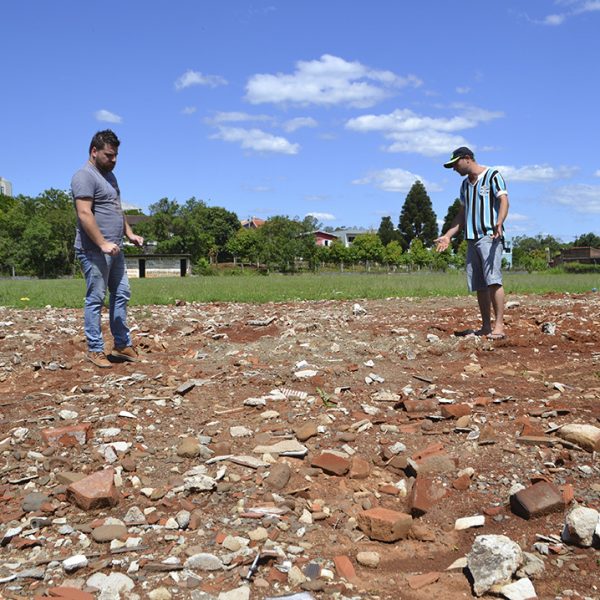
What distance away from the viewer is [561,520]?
271 centimetres

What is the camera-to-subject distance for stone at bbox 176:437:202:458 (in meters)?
3.38

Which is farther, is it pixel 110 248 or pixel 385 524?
pixel 110 248

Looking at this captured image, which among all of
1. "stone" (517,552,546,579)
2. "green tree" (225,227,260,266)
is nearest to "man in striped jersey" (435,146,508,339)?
"stone" (517,552,546,579)

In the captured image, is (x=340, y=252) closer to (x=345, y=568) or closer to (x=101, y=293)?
(x=101, y=293)

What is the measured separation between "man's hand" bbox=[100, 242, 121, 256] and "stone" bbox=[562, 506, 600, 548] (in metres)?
4.24

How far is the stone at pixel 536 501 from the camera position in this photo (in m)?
2.75

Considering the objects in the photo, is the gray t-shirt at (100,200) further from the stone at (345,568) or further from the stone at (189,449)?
the stone at (345,568)

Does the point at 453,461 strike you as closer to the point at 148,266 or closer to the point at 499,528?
the point at 499,528

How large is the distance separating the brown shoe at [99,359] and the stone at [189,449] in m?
2.15

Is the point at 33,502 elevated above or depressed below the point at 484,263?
below

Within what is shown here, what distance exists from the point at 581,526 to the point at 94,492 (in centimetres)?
215

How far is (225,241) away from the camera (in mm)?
92938

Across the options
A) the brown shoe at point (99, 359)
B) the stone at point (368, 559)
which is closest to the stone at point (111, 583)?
the stone at point (368, 559)

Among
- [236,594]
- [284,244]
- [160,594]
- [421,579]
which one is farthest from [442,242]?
[284,244]
